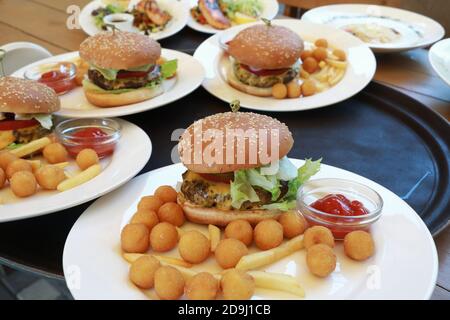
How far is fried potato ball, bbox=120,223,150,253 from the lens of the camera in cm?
165

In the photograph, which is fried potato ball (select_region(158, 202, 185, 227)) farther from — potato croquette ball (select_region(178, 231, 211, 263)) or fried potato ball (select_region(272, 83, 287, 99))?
fried potato ball (select_region(272, 83, 287, 99))

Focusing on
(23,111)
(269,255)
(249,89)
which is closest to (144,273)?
(269,255)

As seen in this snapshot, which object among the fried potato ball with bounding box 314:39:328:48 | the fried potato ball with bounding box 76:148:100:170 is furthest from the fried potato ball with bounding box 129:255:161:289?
the fried potato ball with bounding box 314:39:328:48

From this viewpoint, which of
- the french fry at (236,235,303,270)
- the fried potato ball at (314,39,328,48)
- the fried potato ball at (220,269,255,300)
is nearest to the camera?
the fried potato ball at (220,269,255,300)

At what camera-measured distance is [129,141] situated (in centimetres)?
229

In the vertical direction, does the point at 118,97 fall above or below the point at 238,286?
below

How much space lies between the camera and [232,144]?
5.84 feet

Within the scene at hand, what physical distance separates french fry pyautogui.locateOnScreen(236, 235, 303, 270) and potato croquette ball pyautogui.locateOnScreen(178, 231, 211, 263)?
13 centimetres

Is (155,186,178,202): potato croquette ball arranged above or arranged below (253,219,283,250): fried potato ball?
below

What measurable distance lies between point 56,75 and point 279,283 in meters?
1.96

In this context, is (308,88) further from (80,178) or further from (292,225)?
(80,178)

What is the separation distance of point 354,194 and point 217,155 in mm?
526

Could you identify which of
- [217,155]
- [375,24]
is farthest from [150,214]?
[375,24]

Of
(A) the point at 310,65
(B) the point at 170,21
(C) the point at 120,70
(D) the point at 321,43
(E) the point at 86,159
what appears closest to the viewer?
(E) the point at 86,159
